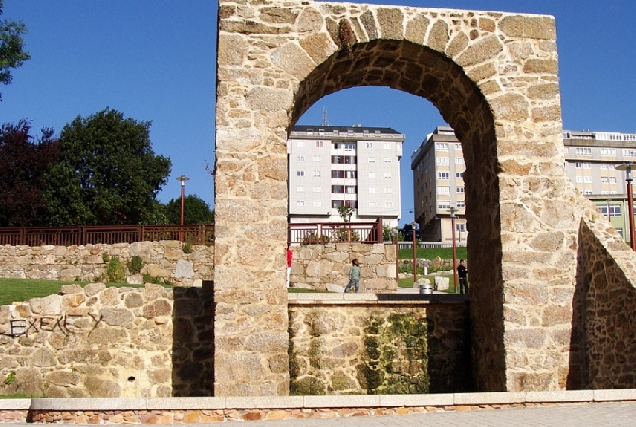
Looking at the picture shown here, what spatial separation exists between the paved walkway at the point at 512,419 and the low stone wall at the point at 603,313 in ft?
3.09

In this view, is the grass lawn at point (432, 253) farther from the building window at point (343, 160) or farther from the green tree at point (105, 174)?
the building window at point (343, 160)

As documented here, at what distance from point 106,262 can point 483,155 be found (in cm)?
1253

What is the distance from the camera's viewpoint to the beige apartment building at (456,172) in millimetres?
64500

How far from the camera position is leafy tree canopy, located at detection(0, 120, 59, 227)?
2495cm

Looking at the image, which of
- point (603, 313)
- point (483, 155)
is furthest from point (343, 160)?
point (603, 313)

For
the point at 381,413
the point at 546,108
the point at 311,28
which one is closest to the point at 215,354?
the point at 381,413

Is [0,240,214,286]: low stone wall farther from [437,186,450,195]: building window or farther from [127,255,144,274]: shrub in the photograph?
[437,186,450,195]: building window

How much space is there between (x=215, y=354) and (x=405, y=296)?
328cm

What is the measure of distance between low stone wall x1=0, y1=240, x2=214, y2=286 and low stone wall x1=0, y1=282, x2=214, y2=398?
889 centimetres

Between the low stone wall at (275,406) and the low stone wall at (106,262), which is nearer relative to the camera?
the low stone wall at (275,406)

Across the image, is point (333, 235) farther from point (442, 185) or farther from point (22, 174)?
point (442, 185)

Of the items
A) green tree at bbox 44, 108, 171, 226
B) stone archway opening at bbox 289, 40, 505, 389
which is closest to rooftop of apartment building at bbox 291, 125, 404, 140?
green tree at bbox 44, 108, 171, 226

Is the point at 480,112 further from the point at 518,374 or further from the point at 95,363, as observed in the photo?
the point at 95,363

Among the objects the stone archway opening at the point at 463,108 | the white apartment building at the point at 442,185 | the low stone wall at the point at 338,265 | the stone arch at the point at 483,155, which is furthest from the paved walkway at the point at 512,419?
the white apartment building at the point at 442,185
